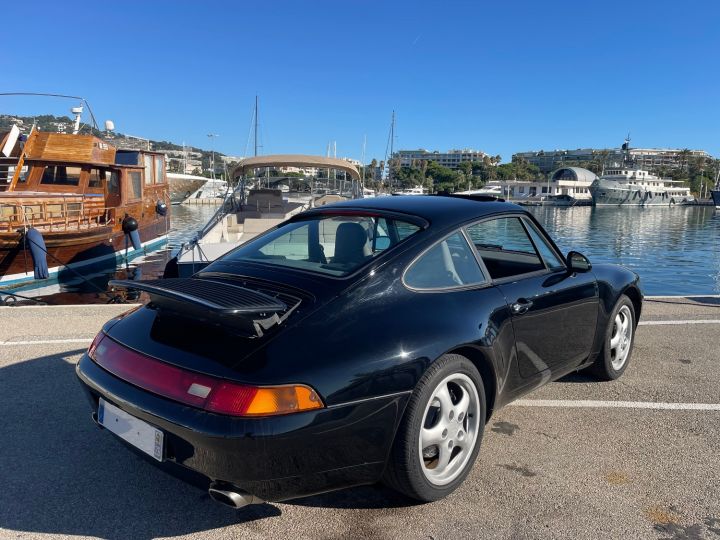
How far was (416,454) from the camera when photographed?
2393 millimetres

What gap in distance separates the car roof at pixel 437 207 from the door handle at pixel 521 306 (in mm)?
552

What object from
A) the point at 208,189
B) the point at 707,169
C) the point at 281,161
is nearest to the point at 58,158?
the point at 281,161

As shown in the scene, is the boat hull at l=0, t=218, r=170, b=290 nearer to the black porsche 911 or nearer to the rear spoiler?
the black porsche 911

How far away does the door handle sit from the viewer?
3048mm

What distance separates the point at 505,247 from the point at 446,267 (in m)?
1.44

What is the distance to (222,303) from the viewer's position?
2236 millimetres

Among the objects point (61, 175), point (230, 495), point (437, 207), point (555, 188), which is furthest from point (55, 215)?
point (555, 188)

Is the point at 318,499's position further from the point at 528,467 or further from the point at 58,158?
the point at 58,158

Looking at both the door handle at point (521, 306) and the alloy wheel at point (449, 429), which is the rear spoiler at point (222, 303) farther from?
the door handle at point (521, 306)

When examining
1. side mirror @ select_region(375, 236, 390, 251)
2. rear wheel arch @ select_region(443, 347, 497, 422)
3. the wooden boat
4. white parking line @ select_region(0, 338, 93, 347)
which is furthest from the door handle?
the wooden boat

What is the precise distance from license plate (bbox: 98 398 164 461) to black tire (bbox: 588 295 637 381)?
3.23m

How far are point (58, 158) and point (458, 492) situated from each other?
670 inches

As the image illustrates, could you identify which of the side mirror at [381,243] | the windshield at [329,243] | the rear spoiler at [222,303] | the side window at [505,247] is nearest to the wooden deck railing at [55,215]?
the windshield at [329,243]

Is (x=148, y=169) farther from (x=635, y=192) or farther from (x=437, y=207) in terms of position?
(x=635, y=192)
